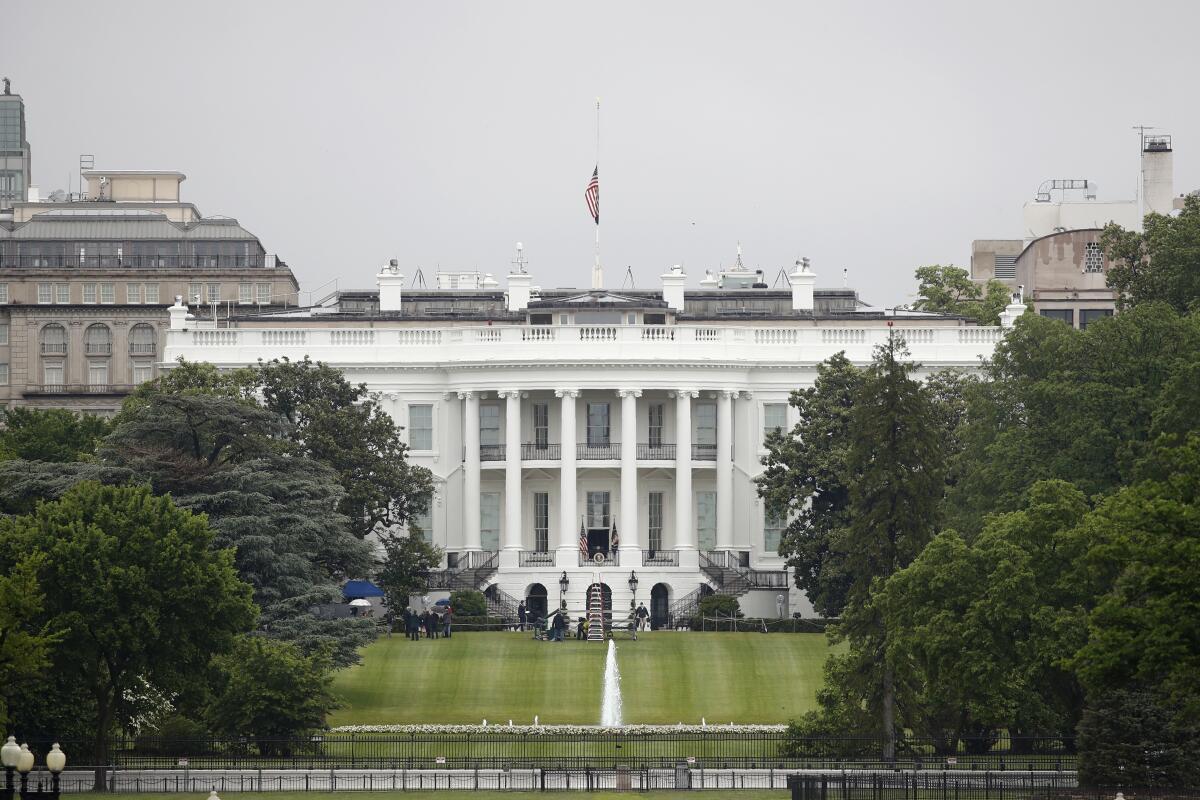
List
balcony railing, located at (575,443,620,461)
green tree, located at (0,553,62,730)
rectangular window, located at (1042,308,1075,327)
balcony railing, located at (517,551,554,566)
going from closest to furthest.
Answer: green tree, located at (0,553,62,730), balcony railing, located at (517,551,554,566), balcony railing, located at (575,443,620,461), rectangular window, located at (1042,308,1075,327)

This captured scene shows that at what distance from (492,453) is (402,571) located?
16.0 m

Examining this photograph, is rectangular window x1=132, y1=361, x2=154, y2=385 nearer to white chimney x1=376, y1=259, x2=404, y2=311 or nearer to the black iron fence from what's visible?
white chimney x1=376, y1=259, x2=404, y2=311

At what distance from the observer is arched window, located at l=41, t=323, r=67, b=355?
155375 mm

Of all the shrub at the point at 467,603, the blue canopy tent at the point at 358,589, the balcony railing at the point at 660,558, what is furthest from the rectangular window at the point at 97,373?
the blue canopy tent at the point at 358,589

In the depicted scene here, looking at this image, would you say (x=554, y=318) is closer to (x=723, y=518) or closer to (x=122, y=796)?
(x=723, y=518)

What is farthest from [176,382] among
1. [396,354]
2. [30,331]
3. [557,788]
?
[30,331]

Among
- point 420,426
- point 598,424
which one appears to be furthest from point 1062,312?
point 420,426

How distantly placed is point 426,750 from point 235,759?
206 inches

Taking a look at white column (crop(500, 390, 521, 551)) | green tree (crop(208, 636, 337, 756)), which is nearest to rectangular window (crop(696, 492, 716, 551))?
white column (crop(500, 390, 521, 551))

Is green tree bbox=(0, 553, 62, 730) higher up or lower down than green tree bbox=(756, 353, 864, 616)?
lower down

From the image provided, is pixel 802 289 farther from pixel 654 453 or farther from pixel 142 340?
pixel 142 340

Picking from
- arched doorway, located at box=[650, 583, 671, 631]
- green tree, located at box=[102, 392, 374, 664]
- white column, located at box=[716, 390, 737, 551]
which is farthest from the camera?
white column, located at box=[716, 390, 737, 551]

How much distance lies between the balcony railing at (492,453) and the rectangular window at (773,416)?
35.6 ft

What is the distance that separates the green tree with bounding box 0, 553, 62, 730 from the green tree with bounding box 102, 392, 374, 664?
15.2 meters
